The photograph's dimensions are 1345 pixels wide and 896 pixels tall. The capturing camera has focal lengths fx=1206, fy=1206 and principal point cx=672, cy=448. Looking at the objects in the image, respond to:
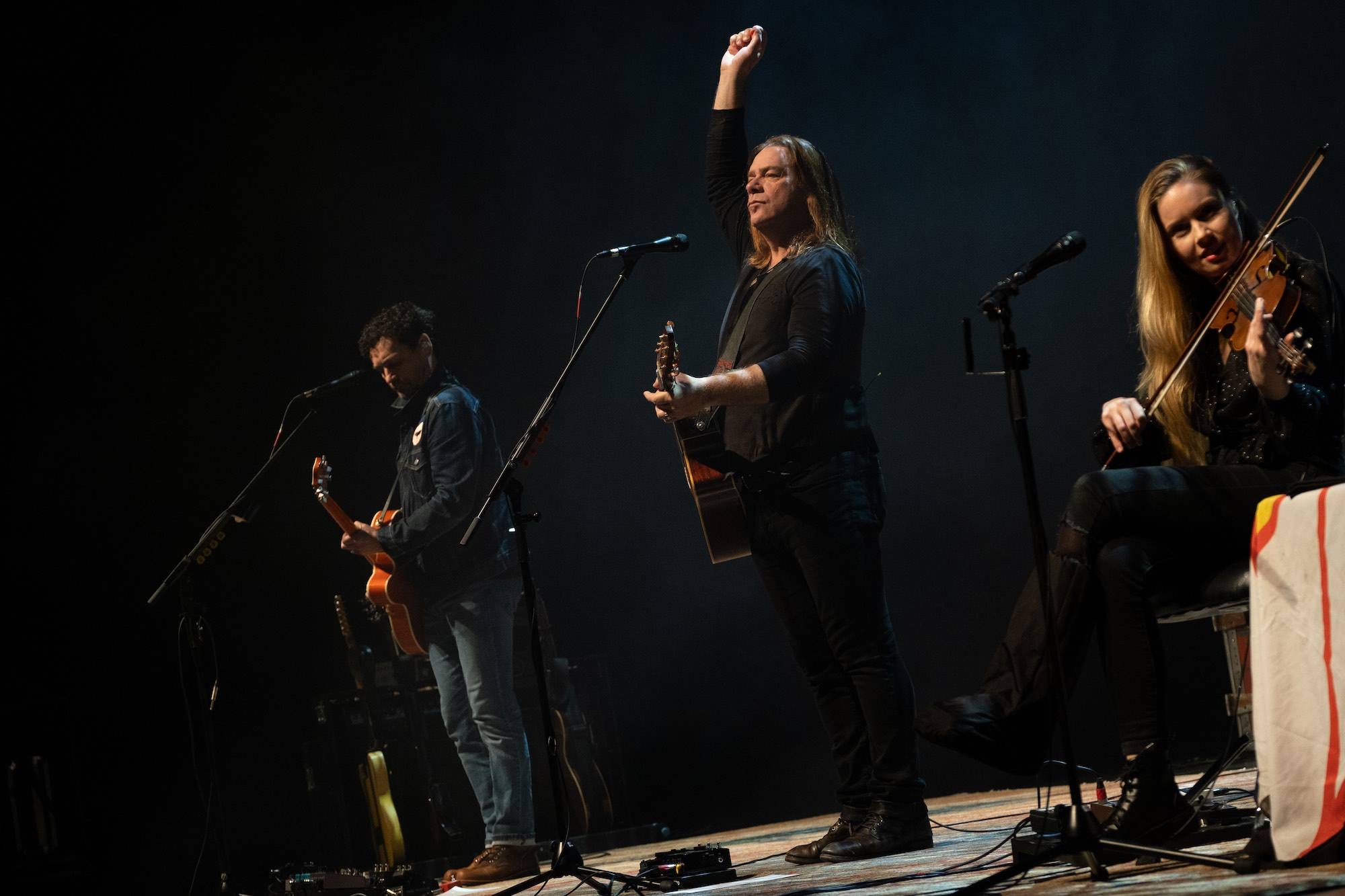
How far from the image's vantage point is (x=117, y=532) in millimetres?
5285

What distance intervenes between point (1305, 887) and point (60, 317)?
5.42 meters

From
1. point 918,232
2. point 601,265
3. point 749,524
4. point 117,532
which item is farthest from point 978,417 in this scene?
point 117,532

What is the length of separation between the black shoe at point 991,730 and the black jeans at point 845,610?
2.28 ft

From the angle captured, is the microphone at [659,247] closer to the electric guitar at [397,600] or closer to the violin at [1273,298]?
the violin at [1273,298]

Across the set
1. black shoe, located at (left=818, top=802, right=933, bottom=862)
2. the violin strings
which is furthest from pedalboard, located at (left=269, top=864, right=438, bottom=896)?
the violin strings

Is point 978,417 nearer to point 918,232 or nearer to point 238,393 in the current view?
point 918,232

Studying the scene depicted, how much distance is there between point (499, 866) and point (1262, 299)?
2.57 m

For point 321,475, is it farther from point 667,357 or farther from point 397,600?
point 667,357

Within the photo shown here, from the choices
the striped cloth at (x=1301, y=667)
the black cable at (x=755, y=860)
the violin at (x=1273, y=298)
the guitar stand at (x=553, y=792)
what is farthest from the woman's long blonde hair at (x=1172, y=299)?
the black cable at (x=755, y=860)

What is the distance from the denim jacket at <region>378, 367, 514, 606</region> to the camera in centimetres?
378

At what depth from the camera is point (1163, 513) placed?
6.51 feet

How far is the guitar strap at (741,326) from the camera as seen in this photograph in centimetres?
295

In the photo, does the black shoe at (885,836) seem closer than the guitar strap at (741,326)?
Yes

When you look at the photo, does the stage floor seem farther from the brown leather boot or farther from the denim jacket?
the denim jacket
